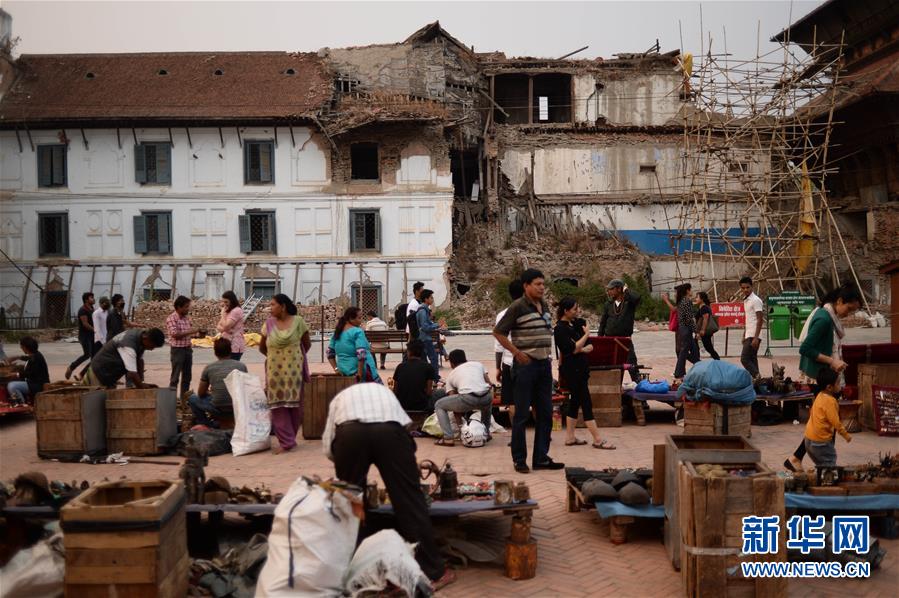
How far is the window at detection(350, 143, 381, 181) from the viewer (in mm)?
36406

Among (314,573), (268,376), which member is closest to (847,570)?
(314,573)

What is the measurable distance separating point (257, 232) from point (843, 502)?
3104cm

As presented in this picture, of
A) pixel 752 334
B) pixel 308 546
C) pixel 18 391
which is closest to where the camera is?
pixel 308 546

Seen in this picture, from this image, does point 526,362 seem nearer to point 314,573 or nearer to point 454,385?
point 454,385

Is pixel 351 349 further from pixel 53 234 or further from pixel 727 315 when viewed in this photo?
pixel 53 234

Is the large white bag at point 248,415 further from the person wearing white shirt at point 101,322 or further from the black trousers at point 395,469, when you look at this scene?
the person wearing white shirt at point 101,322

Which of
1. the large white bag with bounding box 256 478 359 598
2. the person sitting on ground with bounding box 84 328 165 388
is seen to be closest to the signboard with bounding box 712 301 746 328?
the person sitting on ground with bounding box 84 328 165 388

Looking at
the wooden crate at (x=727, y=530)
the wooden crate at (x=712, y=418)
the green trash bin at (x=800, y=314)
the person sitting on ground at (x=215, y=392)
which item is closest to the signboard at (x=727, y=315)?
the green trash bin at (x=800, y=314)

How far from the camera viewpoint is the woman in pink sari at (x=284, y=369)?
10523mm

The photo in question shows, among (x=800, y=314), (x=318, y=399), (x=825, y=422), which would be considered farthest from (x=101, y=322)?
(x=800, y=314)

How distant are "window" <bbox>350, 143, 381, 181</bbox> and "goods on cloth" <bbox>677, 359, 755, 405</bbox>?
27.4 metres

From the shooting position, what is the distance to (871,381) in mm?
11750

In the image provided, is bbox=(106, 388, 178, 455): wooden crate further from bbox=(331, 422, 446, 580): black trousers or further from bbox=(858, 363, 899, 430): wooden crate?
bbox=(858, 363, 899, 430): wooden crate

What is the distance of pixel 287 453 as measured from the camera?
10.6 meters
